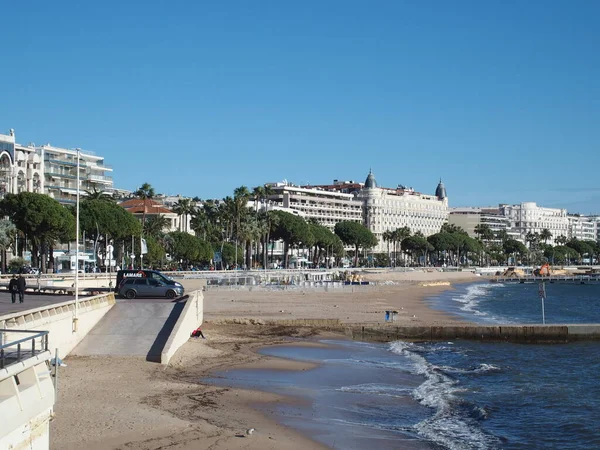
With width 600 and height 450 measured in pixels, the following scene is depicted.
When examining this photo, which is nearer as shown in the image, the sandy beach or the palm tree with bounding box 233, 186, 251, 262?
the sandy beach

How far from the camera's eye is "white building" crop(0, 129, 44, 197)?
10075 cm

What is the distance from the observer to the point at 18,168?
106 metres

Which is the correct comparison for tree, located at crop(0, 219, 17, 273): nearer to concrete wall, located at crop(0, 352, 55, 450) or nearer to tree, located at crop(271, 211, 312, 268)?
concrete wall, located at crop(0, 352, 55, 450)

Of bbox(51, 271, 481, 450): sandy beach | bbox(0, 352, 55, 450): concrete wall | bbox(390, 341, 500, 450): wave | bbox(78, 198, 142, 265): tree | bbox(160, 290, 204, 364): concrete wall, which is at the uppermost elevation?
bbox(78, 198, 142, 265): tree

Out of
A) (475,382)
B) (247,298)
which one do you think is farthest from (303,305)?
(475,382)

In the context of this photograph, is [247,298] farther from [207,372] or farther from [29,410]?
[29,410]

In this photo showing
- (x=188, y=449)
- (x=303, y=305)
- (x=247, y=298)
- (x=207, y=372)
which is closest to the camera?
(x=188, y=449)

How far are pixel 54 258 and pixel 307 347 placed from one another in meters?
62.2

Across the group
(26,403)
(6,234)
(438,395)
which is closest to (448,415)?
(438,395)

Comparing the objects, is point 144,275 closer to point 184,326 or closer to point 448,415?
point 184,326

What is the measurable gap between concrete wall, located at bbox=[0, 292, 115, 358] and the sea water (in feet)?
16.1

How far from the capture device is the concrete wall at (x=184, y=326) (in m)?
24.9

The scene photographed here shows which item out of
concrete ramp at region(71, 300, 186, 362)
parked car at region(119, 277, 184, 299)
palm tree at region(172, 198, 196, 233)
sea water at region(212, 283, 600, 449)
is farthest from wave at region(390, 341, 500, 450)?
palm tree at region(172, 198, 196, 233)

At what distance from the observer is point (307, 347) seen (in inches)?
1332
